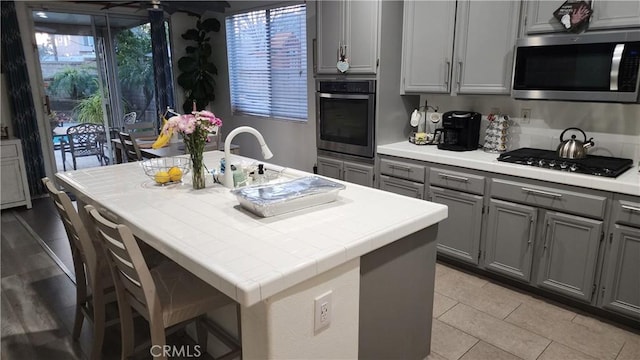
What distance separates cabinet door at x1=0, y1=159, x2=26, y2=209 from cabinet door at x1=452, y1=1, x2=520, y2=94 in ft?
15.5

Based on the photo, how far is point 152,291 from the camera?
1.58m

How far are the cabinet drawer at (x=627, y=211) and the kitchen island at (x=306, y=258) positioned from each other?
1205mm

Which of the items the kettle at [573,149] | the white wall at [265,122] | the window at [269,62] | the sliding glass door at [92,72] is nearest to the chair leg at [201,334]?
the kettle at [573,149]

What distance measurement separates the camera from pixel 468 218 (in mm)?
3129

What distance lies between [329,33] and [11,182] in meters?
Answer: 3.90

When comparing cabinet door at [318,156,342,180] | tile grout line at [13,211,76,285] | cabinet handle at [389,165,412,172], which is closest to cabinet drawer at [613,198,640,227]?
cabinet handle at [389,165,412,172]

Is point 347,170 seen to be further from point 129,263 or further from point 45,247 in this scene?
point 45,247

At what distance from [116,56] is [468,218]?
5.18 metres

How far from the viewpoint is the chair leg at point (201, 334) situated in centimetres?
219

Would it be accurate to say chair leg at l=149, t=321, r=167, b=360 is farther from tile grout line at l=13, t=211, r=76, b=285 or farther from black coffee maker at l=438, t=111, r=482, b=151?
black coffee maker at l=438, t=111, r=482, b=151

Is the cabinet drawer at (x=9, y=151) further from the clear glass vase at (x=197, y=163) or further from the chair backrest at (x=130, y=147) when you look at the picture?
the clear glass vase at (x=197, y=163)

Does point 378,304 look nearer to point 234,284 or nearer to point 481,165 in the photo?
point 234,284

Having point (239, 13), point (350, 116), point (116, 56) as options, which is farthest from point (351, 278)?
point (116, 56)

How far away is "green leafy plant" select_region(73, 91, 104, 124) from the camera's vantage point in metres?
5.73
